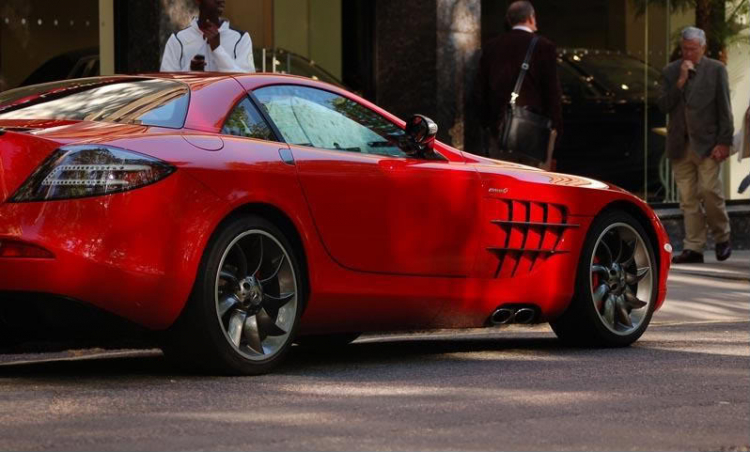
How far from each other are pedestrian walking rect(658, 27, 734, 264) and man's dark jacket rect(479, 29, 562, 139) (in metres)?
2.44

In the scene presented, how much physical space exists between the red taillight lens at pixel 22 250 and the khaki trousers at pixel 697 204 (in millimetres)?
9442

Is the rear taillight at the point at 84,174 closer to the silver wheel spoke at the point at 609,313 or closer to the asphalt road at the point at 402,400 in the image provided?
the asphalt road at the point at 402,400

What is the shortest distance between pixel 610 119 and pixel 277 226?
9.41 meters

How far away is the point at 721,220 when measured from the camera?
Result: 1553 cm

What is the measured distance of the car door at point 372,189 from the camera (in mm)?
7848

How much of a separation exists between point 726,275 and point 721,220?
135 cm

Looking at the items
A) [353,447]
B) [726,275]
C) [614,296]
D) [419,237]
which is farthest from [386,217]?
[726,275]

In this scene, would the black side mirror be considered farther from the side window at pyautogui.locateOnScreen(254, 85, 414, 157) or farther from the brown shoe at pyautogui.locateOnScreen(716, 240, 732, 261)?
the brown shoe at pyautogui.locateOnScreen(716, 240, 732, 261)

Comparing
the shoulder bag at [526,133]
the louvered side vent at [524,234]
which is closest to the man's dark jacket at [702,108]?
the shoulder bag at [526,133]

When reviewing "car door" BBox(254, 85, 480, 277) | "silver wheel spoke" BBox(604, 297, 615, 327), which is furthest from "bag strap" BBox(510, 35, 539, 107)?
"car door" BBox(254, 85, 480, 277)

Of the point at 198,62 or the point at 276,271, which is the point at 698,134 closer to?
the point at 198,62

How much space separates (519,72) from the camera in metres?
13.1

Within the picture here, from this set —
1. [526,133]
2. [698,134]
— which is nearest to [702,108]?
[698,134]

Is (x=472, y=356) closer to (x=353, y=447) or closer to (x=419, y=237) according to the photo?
(x=419, y=237)
